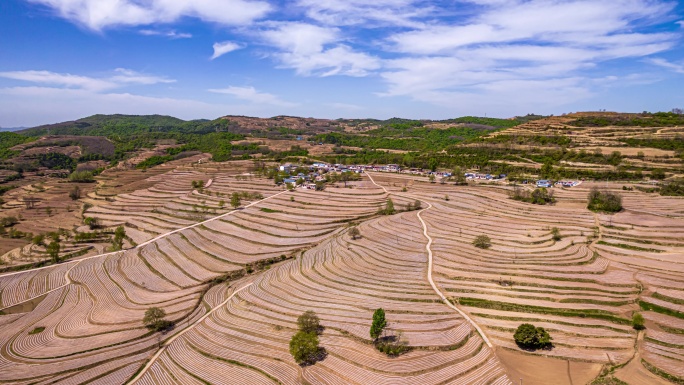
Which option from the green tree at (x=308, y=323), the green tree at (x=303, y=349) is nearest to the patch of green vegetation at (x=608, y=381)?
the green tree at (x=303, y=349)

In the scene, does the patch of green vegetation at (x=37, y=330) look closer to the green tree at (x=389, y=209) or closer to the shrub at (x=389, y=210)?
the shrub at (x=389, y=210)

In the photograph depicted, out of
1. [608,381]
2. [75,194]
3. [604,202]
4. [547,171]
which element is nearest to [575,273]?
[608,381]

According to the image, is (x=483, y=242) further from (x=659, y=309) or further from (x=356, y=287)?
(x=356, y=287)

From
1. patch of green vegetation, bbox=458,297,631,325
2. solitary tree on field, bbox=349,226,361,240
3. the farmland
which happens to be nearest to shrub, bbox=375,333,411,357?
the farmland

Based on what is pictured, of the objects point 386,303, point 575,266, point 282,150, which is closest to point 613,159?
point 575,266

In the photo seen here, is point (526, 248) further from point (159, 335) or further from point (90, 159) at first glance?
point (90, 159)

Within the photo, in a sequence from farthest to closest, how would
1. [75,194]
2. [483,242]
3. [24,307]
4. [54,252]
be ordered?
1. [75,194]
2. [54,252]
3. [483,242]
4. [24,307]
